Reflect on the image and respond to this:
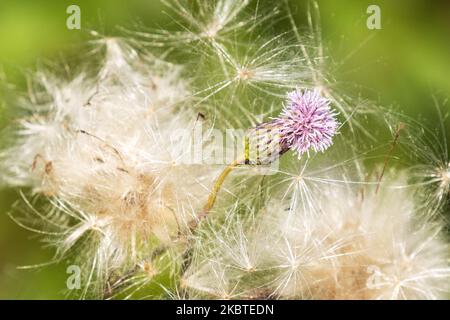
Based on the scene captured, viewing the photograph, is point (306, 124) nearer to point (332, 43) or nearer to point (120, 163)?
point (120, 163)

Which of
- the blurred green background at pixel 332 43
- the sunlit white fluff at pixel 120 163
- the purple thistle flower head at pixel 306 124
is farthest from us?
the blurred green background at pixel 332 43

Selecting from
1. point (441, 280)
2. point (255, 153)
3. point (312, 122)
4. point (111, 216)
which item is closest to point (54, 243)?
point (111, 216)

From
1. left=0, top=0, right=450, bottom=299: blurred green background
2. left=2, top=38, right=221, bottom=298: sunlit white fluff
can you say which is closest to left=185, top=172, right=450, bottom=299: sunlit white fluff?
left=2, top=38, right=221, bottom=298: sunlit white fluff

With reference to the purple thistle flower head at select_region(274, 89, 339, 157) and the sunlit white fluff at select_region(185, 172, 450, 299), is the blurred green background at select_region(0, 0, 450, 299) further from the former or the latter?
the purple thistle flower head at select_region(274, 89, 339, 157)

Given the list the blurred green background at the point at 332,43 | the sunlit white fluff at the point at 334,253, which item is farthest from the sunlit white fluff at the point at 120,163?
the blurred green background at the point at 332,43

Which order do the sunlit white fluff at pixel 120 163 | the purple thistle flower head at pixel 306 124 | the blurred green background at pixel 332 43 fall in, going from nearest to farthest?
the purple thistle flower head at pixel 306 124, the sunlit white fluff at pixel 120 163, the blurred green background at pixel 332 43

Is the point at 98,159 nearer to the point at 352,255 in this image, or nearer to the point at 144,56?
the point at 144,56

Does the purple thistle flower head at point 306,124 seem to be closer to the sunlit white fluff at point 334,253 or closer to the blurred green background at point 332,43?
the sunlit white fluff at point 334,253
